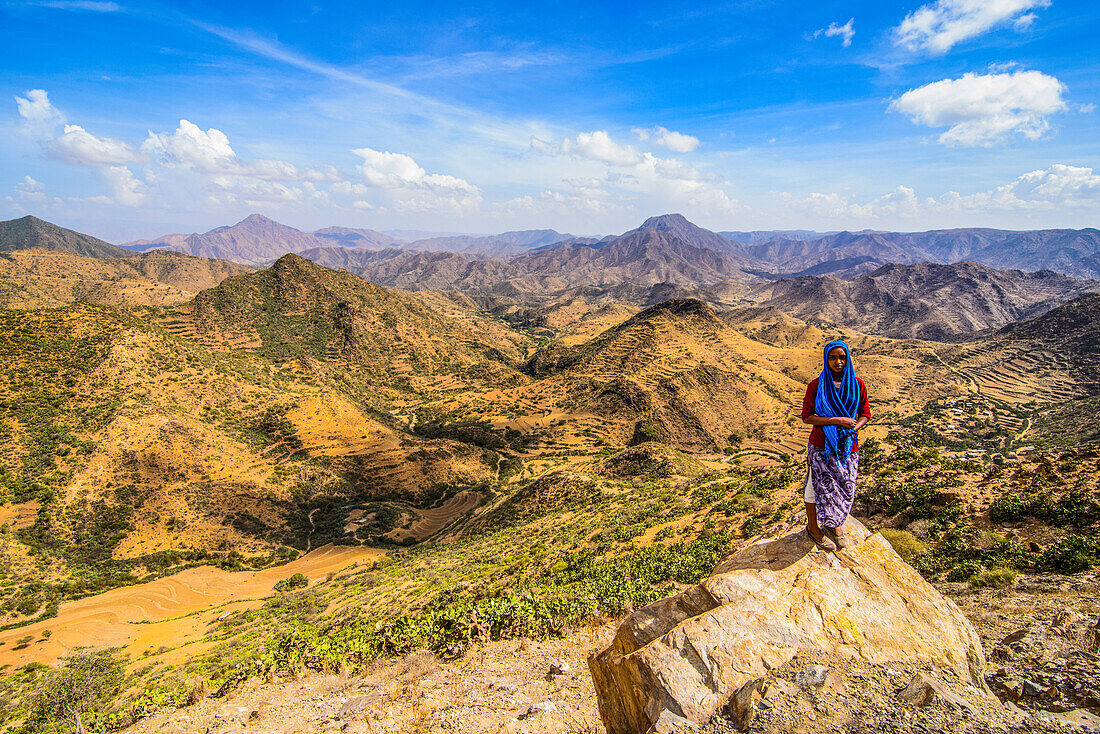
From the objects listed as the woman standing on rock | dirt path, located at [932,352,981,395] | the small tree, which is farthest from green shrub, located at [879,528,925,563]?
dirt path, located at [932,352,981,395]

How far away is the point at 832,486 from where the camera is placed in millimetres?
8367

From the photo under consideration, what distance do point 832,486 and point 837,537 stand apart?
109 centimetres

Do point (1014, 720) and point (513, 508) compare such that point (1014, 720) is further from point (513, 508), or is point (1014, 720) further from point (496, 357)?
point (496, 357)

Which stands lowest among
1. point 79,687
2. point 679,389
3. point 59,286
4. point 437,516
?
point 437,516

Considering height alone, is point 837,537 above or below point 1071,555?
above

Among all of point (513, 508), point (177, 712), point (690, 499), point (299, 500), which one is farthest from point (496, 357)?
point (177, 712)

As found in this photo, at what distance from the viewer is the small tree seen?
22031 mm

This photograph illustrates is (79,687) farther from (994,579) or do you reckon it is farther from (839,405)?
(994,579)

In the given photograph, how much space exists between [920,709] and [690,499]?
944 inches

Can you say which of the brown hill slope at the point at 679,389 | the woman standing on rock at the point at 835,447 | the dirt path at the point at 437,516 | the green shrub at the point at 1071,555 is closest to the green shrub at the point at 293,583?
the dirt path at the point at 437,516

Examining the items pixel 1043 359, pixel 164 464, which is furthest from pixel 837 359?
pixel 1043 359

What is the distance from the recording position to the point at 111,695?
78.9ft

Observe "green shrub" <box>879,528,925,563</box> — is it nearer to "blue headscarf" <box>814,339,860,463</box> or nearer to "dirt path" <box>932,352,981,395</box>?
"blue headscarf" <box>814,339,860,463</box>

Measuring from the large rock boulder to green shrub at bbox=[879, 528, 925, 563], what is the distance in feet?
18.6
